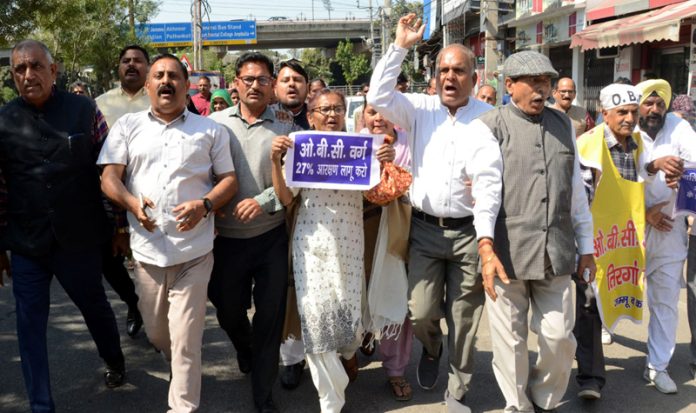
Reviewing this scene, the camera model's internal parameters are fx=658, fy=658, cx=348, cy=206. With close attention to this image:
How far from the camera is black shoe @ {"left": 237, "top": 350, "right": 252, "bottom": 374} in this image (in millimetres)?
4465

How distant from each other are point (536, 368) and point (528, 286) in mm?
469

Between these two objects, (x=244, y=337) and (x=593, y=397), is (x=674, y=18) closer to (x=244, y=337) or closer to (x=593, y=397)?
(x=593, y=397)

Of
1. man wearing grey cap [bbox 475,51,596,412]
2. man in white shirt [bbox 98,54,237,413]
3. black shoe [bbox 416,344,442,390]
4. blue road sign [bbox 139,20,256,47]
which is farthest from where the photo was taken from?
blue road sign [bbox 139,20,256,47]

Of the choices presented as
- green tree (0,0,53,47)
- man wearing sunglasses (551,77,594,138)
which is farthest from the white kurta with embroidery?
green tree (0,0,53,47)

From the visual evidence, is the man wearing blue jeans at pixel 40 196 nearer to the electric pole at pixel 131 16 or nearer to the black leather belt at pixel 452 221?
the black leather belt at pixel 452 221

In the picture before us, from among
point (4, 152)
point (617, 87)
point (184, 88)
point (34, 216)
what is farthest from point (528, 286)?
point (4, 152)

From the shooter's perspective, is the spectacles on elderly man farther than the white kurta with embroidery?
Yes

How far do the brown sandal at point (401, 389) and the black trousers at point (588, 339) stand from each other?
1052 mm

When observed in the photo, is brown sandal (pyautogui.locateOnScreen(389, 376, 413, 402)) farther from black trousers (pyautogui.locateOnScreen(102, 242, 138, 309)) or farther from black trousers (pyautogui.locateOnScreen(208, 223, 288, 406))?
black trousers (pyautogui.locateOnScreen(102, 242, 138, 309))

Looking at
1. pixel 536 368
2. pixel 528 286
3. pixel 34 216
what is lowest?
pixel 536 368

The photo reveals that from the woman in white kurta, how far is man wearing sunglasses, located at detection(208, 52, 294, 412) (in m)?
0.16

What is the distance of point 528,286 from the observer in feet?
12.1

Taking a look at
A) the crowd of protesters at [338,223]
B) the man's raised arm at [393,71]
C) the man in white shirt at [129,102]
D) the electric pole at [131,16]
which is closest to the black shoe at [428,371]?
the crowd of protesters at [338,223]

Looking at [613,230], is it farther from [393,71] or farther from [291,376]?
[291,376]
